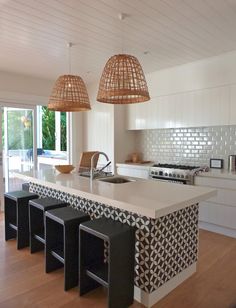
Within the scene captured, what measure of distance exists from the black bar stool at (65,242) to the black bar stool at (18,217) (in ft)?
2.31

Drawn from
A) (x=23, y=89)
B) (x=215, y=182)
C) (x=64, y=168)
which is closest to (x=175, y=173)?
(x=215, y=182)

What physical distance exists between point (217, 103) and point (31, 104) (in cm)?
342

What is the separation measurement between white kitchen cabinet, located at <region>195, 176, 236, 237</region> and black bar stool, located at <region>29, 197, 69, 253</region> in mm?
2043

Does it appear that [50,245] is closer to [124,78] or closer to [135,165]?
[124,78]

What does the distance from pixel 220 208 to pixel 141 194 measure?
1.92 metres

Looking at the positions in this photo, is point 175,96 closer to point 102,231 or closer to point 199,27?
point 199,27

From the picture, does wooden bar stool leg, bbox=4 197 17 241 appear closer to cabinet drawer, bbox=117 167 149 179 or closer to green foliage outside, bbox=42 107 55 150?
cabinet drawer, bbox=117 167 149 179

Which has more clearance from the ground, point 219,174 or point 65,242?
point 219,174

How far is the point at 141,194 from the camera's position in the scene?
2.14 m

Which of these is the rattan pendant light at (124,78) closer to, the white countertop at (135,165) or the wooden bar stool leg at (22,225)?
the wooden bar stool leg at (22,225)

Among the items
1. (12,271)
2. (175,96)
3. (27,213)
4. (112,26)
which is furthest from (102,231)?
(175,96)

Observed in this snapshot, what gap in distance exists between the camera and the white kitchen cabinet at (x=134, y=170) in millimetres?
4547

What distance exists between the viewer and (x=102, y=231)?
1977mm

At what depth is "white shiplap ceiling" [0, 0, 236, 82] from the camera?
93.0 inches
